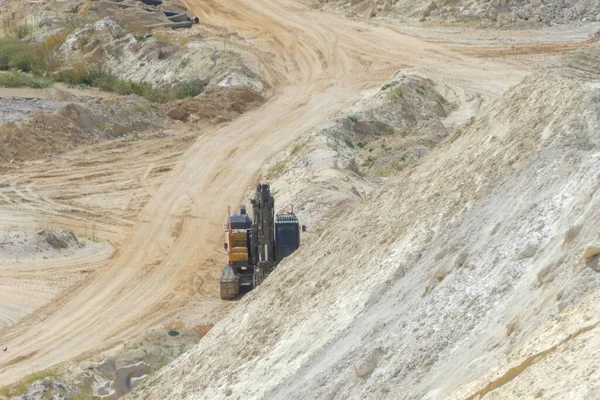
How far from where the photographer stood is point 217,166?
30891 millimetres

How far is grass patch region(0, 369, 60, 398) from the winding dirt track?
1.09 m

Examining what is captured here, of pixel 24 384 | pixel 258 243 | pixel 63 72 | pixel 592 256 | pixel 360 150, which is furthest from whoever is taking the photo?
pixel 63 72

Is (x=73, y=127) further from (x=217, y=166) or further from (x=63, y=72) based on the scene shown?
(x=63, y=72)

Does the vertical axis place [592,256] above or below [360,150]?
above

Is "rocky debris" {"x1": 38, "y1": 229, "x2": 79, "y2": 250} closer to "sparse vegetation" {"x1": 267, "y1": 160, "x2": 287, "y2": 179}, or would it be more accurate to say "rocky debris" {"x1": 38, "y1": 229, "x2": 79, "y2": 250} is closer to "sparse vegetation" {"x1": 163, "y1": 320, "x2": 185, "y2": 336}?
"sparse vegetation" {"x1": 163, "y1": 320, "x2": 185, "y2": 336}

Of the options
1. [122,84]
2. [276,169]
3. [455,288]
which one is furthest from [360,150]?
[455,288]

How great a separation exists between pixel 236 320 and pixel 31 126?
67.4 feet

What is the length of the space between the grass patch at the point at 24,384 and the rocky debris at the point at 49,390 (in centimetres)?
26

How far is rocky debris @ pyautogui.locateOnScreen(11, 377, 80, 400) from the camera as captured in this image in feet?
47.1

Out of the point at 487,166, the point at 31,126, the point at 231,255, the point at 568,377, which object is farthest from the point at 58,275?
the point at 568,377

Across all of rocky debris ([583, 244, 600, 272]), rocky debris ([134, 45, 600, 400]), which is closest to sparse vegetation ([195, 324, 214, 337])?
rocky debris ([134, 45, 600, 400])

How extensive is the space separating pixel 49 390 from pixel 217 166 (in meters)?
16.8

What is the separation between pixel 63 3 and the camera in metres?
49.7

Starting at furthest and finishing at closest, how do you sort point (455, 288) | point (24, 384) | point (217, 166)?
point (217, 166)
point (24, 384)
point (455, 288)
